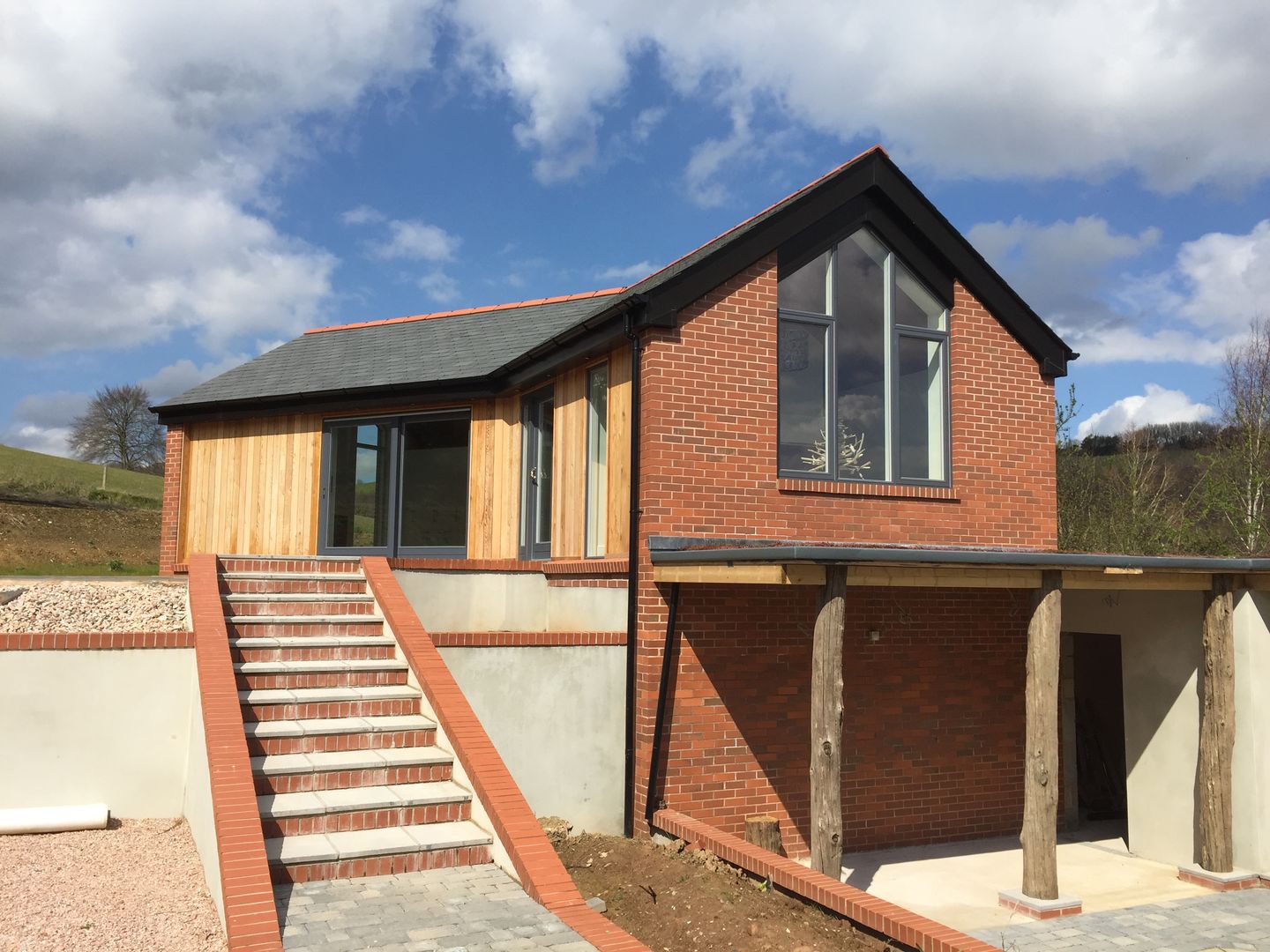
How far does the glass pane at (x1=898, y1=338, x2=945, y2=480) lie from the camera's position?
32.4 ft

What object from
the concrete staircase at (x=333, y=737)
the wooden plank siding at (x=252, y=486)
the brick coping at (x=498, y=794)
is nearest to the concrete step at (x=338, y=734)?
the concrete staircase at (x=333, y=737)

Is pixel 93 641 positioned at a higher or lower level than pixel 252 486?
lower

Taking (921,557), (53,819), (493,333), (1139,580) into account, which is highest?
(493,333)

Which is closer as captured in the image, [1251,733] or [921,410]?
[1251,733]

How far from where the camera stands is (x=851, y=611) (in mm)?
9273

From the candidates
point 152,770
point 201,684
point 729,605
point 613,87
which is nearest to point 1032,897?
point 729,605

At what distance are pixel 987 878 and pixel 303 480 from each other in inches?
368

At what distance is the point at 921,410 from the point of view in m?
10.0

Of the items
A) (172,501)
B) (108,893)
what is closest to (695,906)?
(108,893)

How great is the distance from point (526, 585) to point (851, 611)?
3.32 m

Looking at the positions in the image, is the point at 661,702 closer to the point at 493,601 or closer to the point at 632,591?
the point at 632,591

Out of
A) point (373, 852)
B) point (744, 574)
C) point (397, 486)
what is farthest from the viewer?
point (397, 486)

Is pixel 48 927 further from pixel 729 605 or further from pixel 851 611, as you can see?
pixel 851 611

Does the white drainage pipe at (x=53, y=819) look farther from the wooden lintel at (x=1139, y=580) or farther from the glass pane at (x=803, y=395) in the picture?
the wooden lintel at (x=1139, y=580)
